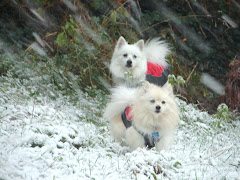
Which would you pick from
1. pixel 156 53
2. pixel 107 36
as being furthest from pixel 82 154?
pixel 107 36

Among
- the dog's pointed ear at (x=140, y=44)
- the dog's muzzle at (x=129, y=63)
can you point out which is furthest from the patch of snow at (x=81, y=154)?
the dog's pointed ear at (x=140, y=44)

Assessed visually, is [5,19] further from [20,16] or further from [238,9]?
[238,9]

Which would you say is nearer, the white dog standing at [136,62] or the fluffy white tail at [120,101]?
the fluffy white tail at [120,101]

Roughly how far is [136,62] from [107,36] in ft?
4.36

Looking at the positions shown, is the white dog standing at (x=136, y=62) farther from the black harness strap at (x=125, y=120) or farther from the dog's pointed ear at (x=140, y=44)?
the black harness strap at (x=125, y=120)

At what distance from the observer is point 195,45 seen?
7855 mm

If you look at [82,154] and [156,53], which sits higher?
[156,53]

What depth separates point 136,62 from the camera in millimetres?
5969

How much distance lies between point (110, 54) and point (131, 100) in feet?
9.60

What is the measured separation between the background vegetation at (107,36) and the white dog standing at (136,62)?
0.61 m

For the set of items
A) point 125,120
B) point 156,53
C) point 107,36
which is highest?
point 156,53

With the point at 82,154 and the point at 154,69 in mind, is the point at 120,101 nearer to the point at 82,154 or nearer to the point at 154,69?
→ the point at 82,154

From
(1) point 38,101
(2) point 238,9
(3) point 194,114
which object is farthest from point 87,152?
(2) point 238,9

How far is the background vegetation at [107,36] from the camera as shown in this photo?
250 inches
